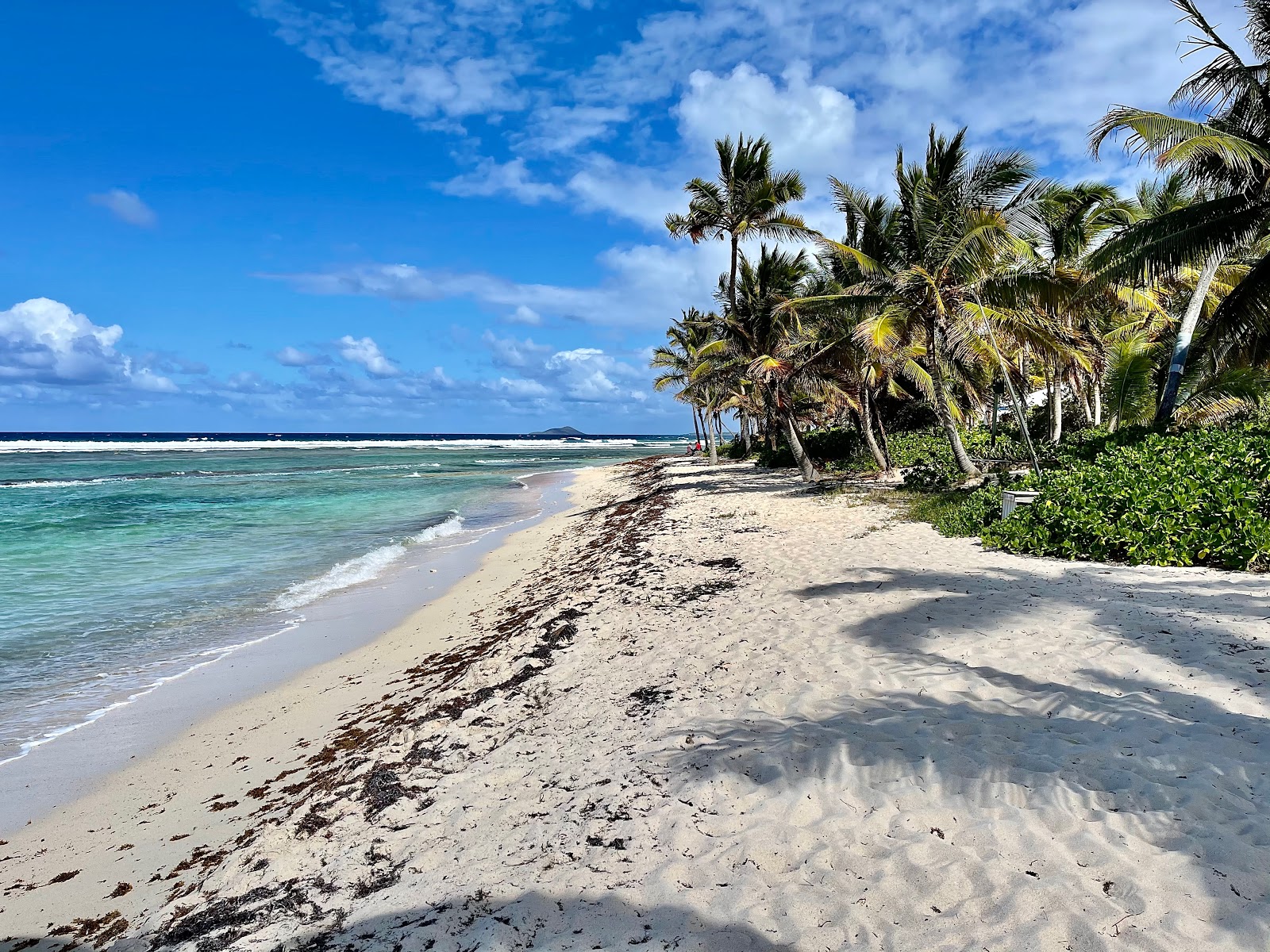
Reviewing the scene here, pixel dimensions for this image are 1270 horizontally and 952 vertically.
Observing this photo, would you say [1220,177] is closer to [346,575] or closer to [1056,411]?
[1056,411]

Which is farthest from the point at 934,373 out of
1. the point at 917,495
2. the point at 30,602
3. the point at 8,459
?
the point at 8,459

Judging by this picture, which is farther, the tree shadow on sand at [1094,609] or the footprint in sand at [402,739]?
the footprint in sand at [402,739]

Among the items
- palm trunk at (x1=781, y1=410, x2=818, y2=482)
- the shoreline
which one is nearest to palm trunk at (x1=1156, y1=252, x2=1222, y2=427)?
palm trunk at (x1=781, y1=410, x2=818, y2=482)

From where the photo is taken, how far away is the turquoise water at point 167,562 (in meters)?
7.68

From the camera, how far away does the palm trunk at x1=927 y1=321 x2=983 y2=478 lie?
15.1m

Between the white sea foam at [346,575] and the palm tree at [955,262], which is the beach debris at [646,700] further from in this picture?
the palm tree at [955,262]

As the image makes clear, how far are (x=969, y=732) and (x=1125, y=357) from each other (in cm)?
1949

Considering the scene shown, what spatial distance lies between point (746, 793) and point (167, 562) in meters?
15.0

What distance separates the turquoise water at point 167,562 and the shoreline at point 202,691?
0.22 metres

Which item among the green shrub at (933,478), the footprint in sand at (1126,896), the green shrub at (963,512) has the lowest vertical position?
the footprint in sand at (1126,896)

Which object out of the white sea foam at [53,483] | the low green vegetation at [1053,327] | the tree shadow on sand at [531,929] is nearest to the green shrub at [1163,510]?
the low green vegetation at [1053,327]

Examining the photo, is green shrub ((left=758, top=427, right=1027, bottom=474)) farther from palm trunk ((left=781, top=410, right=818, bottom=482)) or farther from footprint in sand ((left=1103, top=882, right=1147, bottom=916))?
footprint in sand ((left=1103, top=882, right=1147, bottom=916))

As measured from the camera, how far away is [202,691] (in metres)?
7.22

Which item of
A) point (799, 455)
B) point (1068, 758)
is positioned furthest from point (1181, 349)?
point (1068, 758)
